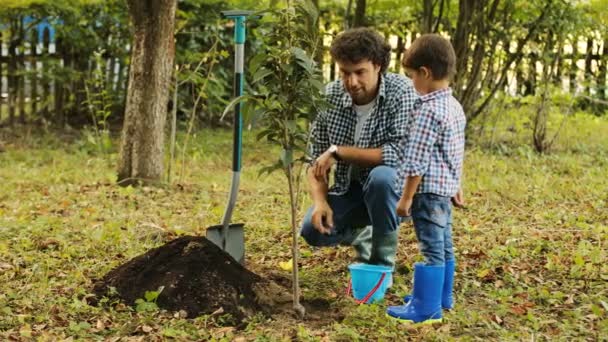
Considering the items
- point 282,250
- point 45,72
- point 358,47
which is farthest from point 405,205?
point 45,72

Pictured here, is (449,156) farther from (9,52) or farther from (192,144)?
(9,52)

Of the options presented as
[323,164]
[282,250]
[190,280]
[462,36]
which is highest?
[462,36]

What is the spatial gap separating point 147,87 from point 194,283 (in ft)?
10.8

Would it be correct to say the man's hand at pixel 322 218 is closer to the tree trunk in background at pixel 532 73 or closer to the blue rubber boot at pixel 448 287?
the blue rubber boot at pixel 448 287

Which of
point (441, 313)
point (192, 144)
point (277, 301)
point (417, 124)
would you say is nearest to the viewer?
point (417, 124)

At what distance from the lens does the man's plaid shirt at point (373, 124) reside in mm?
4238

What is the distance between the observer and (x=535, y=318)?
4.05 metres

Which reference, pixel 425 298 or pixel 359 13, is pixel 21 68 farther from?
pixel 425 298

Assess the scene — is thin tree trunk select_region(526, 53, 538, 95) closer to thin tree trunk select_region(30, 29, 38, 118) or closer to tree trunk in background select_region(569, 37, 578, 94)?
tree trunk in background select_region(569, 37, 578, 94)

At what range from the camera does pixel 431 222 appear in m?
3.84

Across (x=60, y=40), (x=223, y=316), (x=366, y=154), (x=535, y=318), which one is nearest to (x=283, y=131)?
(x=366, y=154)

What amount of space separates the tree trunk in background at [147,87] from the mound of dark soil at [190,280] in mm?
2809

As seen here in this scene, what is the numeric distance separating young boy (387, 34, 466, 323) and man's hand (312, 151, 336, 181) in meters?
0.47

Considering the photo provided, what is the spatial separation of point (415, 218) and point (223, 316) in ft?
3.28
